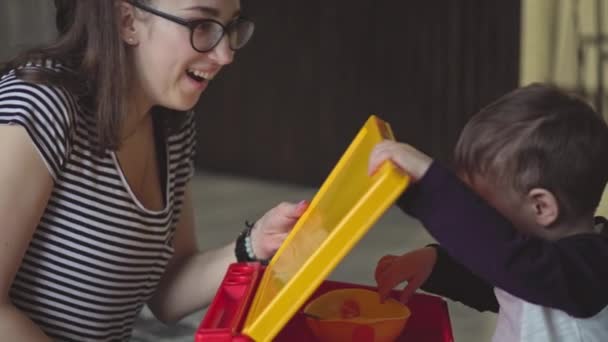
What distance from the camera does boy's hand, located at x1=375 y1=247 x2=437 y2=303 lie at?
1.08 meters

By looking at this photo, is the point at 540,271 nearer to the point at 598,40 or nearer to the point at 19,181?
the point at 19,181

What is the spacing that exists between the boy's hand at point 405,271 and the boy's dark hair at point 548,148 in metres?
0.15

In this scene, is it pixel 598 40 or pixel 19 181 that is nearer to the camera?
pixel 19 181

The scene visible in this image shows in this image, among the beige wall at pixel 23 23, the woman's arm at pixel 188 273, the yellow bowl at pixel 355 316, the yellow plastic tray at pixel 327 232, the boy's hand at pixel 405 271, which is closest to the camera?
the yellow plastic tray at pixel 327 232

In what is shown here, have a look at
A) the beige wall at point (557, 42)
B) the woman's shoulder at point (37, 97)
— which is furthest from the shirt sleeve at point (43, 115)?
the beige wall at point (557, 42)

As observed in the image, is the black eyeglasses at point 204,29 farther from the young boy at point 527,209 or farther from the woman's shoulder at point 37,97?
the young boy at point 527,209

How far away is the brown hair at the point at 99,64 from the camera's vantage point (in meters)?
1.11

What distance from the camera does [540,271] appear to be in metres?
0.92

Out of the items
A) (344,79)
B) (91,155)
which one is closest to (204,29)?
(91,155)

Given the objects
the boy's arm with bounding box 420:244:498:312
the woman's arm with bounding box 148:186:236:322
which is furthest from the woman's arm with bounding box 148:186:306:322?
the boy's arm with bounding box 420:244:498:312

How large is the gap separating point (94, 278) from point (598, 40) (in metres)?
1.79

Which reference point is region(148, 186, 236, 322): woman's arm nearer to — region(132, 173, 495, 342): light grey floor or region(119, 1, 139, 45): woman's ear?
region(119, 1, 139, 45): woman's ear

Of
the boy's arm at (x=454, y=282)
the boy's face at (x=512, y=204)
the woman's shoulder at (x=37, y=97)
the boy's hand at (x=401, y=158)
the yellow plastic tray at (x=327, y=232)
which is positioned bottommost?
the boy's arm at (x=454, y=282)

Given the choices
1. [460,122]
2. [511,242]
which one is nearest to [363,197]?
[511,242]
